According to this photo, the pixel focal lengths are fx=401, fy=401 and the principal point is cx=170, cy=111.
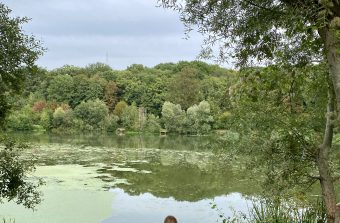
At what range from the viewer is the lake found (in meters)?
10.2

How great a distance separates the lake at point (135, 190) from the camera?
10180 mm

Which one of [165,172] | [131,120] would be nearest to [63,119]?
[131,120]

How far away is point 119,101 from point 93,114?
9.42m

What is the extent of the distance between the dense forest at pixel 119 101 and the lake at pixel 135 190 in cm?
2232

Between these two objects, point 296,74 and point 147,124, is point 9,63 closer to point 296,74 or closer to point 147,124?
point 296,74

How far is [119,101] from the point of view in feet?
182

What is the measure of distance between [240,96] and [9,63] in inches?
114

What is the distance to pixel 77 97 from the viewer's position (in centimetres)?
5288

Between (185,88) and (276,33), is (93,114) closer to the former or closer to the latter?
(185,88)

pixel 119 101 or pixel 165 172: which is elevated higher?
pixel 119 101

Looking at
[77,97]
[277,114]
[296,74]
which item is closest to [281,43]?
[296,74]

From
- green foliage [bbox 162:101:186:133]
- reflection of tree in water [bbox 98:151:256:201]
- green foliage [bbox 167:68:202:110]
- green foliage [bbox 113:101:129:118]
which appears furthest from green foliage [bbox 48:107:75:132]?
reflection of tree in water [bbox 98:151:256:201]

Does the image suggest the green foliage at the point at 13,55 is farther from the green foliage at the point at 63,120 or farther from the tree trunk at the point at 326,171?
the green foliage at the point at 63,120

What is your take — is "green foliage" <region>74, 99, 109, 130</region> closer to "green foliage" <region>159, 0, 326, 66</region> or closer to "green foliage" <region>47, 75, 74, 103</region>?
"green foliage" <region>47, 75, 74, 103</region>
